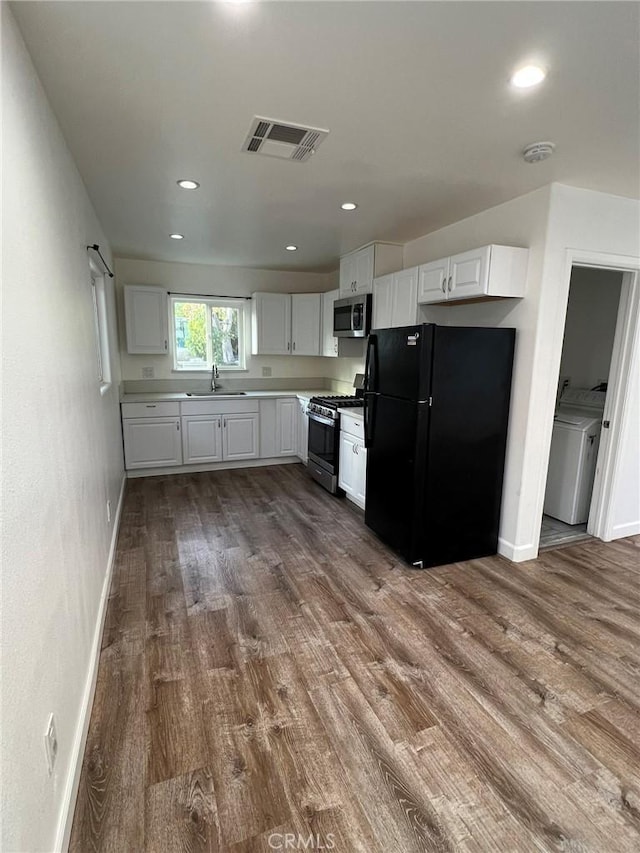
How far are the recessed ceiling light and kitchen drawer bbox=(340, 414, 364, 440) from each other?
8.21 ft

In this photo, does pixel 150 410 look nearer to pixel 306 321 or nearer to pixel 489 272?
pixel 306 321

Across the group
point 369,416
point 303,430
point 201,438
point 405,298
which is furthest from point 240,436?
point 405,298

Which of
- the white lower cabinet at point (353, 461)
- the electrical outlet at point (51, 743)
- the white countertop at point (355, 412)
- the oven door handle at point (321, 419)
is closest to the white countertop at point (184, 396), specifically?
the oven door handle at point (321, 419)

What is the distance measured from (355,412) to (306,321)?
1937 millimetres

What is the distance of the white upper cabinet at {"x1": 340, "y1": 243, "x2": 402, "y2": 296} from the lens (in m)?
4.01

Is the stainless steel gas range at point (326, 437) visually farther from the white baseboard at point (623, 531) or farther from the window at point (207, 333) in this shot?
the white baseboard at point (623, 531)

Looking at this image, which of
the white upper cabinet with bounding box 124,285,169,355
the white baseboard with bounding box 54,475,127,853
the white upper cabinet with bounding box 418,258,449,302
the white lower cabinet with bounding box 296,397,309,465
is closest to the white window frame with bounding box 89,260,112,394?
the white upper cabinet with bounding box 124,285,169,355

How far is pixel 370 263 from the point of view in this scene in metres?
4.07

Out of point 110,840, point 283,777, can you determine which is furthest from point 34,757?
point 283,777

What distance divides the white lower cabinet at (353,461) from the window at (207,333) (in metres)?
2.21

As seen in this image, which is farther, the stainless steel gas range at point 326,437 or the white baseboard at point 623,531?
the stainless steel gas range at point 326,437

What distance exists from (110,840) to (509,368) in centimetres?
306

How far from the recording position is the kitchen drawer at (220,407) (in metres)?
4.86

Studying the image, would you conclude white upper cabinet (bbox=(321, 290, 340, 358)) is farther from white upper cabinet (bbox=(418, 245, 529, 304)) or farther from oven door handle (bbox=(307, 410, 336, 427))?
white upper cabinet (bbox=(418, 245, 529, 304))
